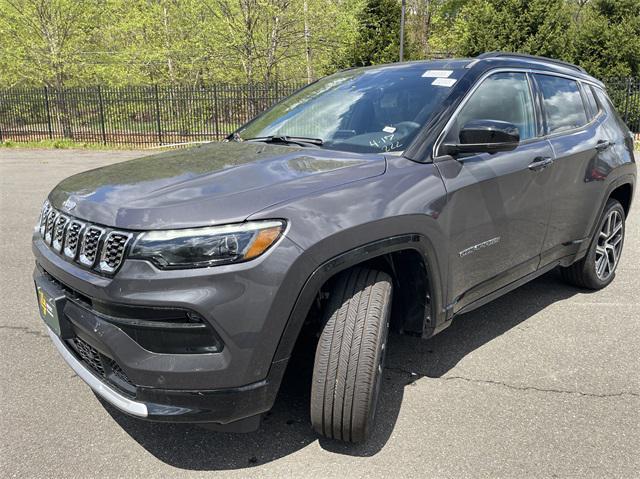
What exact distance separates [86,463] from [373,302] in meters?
1.49

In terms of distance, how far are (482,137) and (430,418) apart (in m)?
1.48

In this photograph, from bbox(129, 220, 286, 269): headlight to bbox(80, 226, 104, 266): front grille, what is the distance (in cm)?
24

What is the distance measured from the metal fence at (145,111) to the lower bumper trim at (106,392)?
16569 mm

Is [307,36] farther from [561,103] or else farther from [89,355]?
[89,355]

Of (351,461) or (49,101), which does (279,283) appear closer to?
(351,461)

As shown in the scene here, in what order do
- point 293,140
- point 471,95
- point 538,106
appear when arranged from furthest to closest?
1. point 538,106
2. point 293,140
3. point 471,95

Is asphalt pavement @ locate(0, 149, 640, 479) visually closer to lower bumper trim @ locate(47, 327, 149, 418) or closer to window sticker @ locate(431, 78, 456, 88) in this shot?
lower bumper trim @ locate(47, 327, 149, 418)

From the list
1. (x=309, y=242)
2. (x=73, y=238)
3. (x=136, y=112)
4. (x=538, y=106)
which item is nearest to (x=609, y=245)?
(x=538, y=106)

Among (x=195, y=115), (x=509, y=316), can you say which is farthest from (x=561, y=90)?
(x=195, y=115)

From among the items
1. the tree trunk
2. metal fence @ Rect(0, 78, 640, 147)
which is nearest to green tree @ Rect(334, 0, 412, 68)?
the tree trunk

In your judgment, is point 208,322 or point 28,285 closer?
point 208,322

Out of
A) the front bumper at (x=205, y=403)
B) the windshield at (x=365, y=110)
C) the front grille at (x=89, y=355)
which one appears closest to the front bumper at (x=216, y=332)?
the front bumper at (x=205, y=403)

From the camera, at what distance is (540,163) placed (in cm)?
346

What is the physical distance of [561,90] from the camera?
13.3 ft
